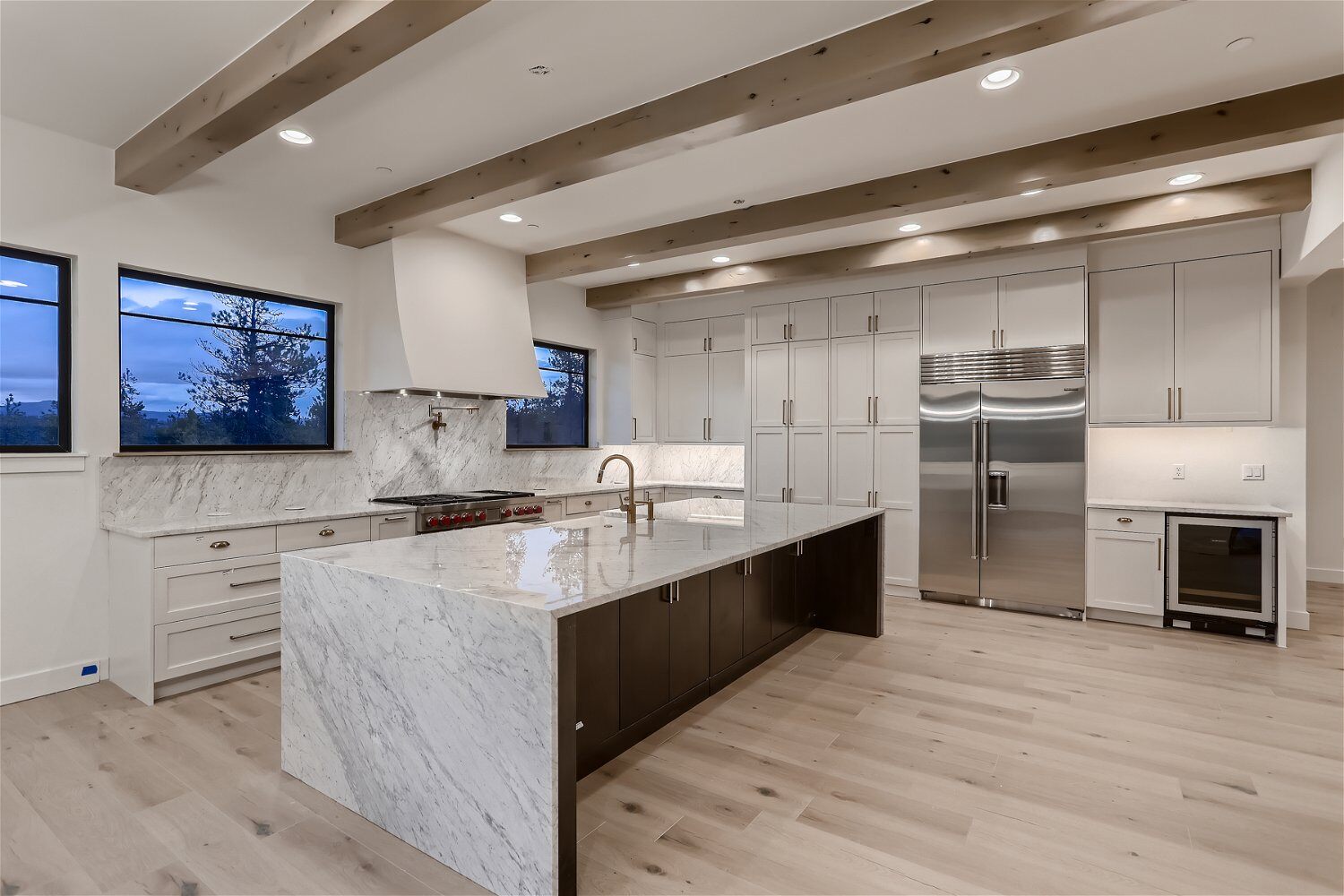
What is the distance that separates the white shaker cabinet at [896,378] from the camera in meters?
5.48

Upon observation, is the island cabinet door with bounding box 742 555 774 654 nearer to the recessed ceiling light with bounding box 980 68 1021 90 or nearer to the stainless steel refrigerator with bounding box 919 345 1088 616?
the stainless steel refrigerator with bounding box 919 345 1088 616

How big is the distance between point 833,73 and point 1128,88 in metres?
1.42

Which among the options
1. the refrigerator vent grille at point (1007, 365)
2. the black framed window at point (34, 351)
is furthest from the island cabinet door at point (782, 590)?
the black framed window at point (34, 351)

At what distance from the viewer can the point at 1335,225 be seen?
3.38 meters

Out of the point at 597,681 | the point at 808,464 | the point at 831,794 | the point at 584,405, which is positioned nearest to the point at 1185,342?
the point at 808,464

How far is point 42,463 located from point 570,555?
2.91 metres

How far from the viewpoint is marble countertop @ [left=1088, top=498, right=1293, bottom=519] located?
4.32 metres

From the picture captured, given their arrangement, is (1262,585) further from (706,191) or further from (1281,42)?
(706,191)

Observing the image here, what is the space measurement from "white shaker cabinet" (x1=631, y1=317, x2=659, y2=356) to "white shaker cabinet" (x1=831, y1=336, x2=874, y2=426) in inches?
77.7

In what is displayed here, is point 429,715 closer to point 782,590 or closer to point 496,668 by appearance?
point 496,668

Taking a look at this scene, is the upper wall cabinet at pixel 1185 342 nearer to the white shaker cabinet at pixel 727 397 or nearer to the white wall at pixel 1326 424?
the white wall at pixel 1326 424

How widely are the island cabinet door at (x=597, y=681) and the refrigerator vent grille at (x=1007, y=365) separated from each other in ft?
12.3

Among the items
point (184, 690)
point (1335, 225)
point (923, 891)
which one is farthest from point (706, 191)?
point (184, 690)

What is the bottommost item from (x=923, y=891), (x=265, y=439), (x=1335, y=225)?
(x=923, y=891)
